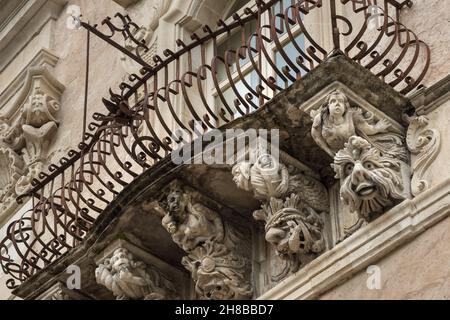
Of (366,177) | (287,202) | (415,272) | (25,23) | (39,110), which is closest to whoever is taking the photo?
(415,272)

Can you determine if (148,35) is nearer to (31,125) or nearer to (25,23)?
(31,125)

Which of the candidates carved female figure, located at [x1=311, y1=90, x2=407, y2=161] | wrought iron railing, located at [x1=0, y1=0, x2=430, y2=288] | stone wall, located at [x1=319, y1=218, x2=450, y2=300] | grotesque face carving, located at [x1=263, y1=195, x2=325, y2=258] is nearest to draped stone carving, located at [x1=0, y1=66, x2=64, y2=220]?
wrought iron railing, located at [x1=0, y1=0, x2=430, y2=288]

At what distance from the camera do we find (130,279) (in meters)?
10.9

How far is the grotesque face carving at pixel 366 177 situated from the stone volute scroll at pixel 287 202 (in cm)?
42

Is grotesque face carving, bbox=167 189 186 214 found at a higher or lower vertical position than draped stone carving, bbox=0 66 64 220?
lower

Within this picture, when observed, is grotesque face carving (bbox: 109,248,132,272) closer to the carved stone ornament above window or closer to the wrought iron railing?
the wrought iron railing

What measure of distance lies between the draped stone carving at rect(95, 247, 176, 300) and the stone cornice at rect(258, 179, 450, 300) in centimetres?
117

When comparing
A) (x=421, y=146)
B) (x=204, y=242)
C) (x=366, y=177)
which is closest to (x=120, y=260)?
(x=204, y=242)

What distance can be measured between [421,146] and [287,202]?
2.85 ft

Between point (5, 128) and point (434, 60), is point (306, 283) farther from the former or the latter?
point (5, 128)

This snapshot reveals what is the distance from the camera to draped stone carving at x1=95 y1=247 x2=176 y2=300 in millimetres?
10914

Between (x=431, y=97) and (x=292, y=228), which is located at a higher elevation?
(x=431, y=97)
